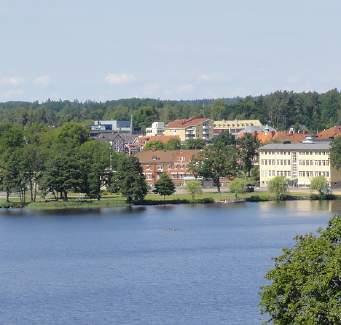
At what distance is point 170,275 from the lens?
107 feet

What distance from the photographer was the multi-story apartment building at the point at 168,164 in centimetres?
7338

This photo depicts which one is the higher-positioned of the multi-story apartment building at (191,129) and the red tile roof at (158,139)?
the multi-story apartment building at (191,129)

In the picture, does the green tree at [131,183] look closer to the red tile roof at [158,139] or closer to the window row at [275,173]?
the window row at [275,173]

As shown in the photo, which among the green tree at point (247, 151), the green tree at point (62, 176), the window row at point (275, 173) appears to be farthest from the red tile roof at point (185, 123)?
the green tree at point (62, 176)

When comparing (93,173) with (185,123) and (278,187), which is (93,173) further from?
(185,123)

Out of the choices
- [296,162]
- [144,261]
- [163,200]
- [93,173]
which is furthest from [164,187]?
[144,261]

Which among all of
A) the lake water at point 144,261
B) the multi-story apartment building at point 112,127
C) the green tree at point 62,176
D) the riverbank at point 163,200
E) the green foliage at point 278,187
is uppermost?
the multi-story apartment building at point 112,127

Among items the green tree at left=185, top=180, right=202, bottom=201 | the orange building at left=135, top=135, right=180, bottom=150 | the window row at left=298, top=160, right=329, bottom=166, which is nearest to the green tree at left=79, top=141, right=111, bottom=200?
the green tree at left=185, top=180, right=202, bottom=201

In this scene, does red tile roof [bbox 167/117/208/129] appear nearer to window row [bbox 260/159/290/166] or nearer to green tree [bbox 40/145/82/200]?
window row [bbox 260/159/290/166]

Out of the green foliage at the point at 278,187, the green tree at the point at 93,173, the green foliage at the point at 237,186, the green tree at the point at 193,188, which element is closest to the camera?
the green tree at the point at 93,173

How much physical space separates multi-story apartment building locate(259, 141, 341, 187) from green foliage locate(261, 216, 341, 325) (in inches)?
1974

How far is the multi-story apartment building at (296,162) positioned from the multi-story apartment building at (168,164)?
379cm

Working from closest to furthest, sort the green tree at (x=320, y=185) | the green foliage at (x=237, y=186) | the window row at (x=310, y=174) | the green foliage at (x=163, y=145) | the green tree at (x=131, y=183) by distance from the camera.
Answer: the green tree at (x=131, y=183), the green foliage at (x=237, y=186), the green tree at (x=320, y=185), the window row at (x=310, y=174), the green foliage at (x=163, y=145)

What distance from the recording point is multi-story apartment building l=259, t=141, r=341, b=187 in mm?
69375
